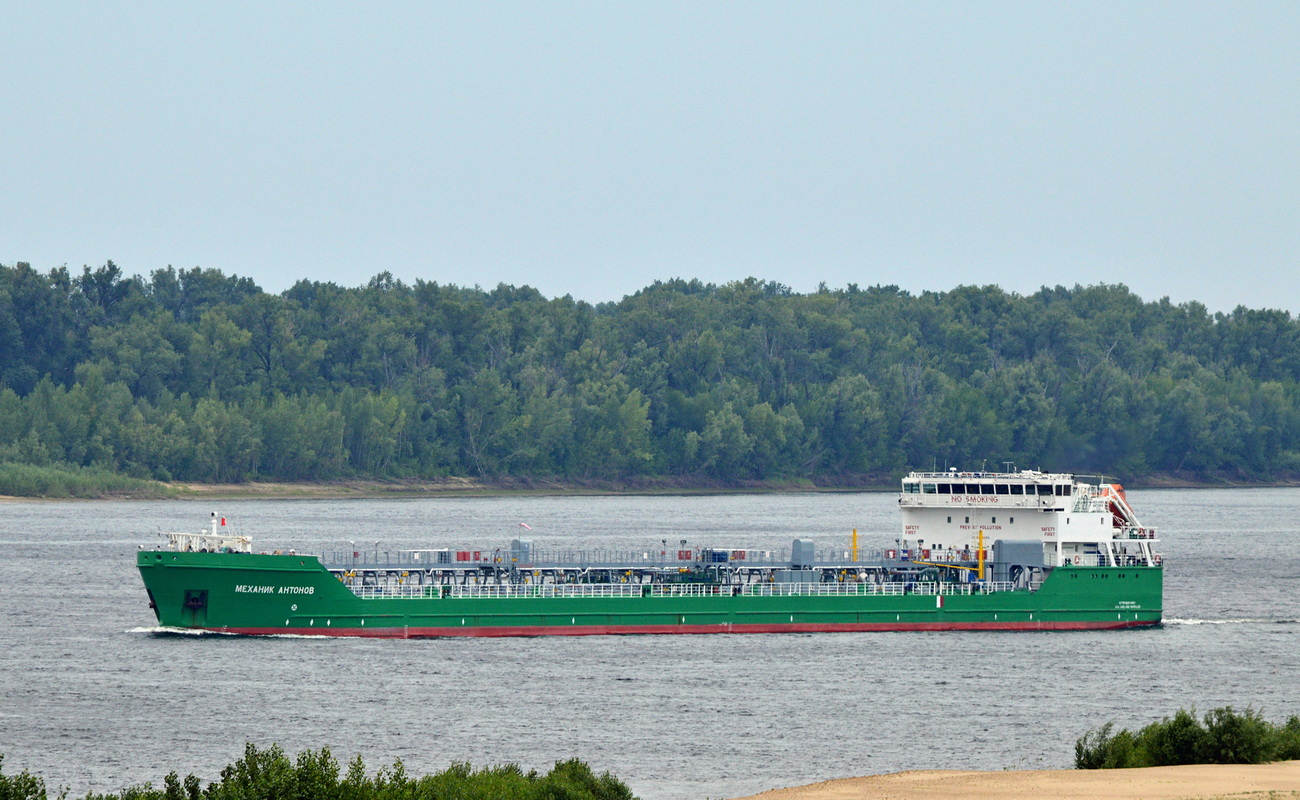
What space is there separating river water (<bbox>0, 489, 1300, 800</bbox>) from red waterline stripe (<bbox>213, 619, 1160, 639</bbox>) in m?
0.40

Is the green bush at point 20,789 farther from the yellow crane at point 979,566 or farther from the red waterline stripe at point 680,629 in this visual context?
the yellow crane at point 979,566

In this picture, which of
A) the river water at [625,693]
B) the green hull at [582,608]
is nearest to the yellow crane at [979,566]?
the green hull at [582,608]

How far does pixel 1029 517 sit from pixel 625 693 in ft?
75.1

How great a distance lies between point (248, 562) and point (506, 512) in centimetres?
9955

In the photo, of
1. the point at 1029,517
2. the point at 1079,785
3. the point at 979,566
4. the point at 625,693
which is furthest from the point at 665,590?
the point at 1079,785

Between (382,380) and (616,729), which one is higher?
(382,380)

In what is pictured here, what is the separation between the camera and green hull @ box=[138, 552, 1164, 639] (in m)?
59.2

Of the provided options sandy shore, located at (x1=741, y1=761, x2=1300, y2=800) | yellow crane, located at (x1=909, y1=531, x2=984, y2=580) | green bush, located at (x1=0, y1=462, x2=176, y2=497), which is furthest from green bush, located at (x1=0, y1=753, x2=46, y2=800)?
green bush, located at (x1=0, y1=462, x2=176, y2=497)

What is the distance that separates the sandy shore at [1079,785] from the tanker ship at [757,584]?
25636 mm

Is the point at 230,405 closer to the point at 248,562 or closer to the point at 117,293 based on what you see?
the point at 117,293

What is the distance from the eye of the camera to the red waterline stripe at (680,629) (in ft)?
200

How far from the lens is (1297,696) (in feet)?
176

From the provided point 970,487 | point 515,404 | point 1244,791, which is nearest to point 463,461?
point 515,404

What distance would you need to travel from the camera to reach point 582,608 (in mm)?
62844
